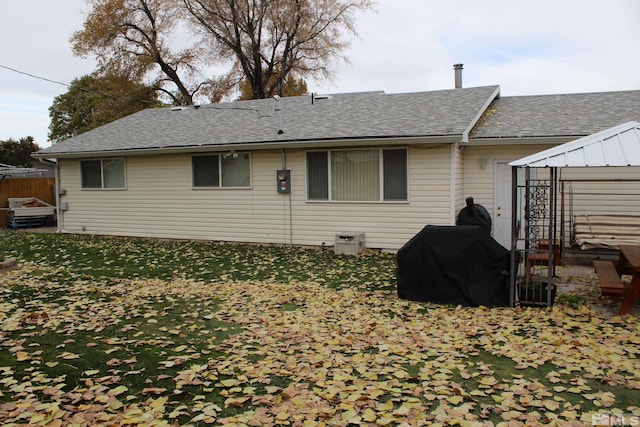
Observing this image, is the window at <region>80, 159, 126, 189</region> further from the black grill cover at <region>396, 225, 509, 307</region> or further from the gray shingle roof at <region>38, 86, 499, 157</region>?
the black grill cover at <region>396, 225, 509, 307</region>

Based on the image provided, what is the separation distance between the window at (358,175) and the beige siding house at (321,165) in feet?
0.08

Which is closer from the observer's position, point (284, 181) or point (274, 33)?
point (284, 181)

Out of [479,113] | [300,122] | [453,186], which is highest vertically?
[300,122]

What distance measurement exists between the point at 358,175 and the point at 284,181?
1878mm

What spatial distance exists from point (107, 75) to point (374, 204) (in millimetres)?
24022

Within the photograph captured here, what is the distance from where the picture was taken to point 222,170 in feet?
44.1

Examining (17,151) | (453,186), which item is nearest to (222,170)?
(453,186)

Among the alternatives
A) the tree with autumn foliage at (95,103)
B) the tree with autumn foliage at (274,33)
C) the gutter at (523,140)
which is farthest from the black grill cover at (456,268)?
the tree with autumn foliage at (274,33)

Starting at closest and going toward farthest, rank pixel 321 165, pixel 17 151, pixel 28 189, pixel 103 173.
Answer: pixel 321 165 → pixel 103 173 → pixel 28 189 → pixel 17 151

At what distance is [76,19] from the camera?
28.9m

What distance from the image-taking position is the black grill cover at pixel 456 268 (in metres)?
6.75

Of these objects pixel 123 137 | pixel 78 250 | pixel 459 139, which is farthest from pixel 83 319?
pixel 123 137

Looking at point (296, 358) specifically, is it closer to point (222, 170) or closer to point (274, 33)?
point (222, 170)

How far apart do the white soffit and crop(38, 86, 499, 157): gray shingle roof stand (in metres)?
4.07
